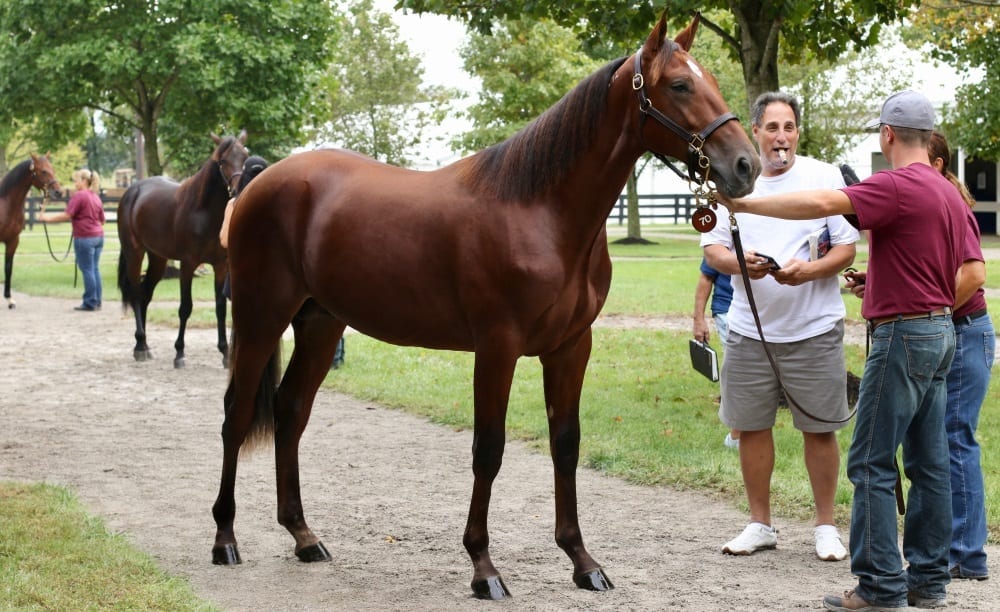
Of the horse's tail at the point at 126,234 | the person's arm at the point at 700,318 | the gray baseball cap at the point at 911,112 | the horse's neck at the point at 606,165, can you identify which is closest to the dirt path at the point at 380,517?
the person's arm at the point at 700,318

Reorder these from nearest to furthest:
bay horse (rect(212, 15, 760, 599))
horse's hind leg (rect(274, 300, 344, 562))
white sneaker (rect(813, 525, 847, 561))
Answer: bay horse (rect(212, 15, 760, 599)), white sneaker (rect(813, 525, 847, 561)), horse's hind leg (rect(274, 300, 344, 562))

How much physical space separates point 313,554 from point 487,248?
5.74 feet

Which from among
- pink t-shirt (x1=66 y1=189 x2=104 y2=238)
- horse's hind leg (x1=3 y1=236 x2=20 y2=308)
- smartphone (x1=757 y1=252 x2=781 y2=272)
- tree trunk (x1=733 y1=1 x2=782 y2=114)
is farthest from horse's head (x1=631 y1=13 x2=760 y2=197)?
horse's hind leg (x1=3 y1=236 x2=20 y2=308)

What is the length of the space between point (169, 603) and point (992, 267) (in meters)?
20.1

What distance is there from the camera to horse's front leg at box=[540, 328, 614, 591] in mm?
4660

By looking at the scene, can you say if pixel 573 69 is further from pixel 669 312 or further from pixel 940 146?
pixel 940 146

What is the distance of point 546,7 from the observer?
28.6 ft

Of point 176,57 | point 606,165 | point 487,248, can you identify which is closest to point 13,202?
point 176,57

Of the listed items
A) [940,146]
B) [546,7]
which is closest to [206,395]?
[546,7]

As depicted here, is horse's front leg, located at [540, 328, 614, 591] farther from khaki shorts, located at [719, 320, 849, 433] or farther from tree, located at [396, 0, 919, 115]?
tree, located at [396, 0, 919, 115]

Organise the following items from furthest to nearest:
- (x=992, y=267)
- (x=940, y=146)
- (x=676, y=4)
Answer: (x=992, y=267), (x=676, y=4), (x=940, y=146)

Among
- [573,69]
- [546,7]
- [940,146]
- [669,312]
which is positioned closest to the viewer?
[940,146]

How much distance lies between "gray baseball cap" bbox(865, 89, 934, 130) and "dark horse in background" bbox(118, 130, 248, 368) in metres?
7.78

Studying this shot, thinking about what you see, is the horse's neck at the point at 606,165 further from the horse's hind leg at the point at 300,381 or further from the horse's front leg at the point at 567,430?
the horse's hind leg at the point at 300,381
